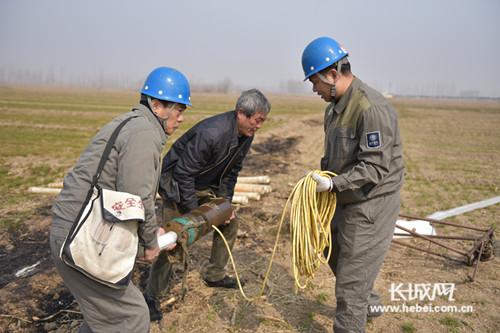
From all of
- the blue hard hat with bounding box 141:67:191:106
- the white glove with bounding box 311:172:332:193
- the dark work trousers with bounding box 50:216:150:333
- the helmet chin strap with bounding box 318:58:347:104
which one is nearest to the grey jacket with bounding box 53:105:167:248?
the dark work trousers with bounding box 50:216:150:333

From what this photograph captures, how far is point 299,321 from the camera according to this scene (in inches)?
169

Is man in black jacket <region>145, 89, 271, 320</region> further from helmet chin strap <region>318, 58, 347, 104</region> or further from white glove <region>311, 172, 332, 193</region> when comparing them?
white glove <region>311, 172, 332, 193</region>

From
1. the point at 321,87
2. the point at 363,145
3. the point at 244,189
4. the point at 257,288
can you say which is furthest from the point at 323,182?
the point at 244,189

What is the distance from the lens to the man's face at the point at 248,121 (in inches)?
163

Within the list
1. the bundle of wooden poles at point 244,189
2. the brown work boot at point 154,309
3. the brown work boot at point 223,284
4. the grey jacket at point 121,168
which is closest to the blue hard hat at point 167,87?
the grey jacket at point 121,168

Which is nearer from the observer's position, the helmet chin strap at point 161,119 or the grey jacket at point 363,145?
the helmet chin strap at point 161,119

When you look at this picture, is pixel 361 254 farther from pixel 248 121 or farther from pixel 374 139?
pixel 248 121

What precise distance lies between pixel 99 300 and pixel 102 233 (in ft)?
1.73

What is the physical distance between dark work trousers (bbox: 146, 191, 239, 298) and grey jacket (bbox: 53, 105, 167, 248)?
1.43 metres

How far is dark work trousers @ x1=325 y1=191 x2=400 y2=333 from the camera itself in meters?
3.39

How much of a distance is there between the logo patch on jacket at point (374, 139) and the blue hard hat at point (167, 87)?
1469 mm

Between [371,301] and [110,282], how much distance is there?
285 cm

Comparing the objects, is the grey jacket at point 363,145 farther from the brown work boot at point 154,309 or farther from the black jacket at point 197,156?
the brown work boot at point 154,309

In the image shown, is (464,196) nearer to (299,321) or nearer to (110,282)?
(299,321)
